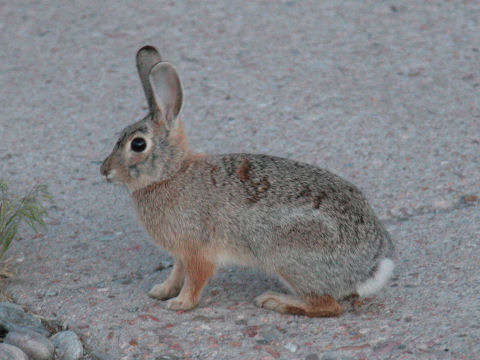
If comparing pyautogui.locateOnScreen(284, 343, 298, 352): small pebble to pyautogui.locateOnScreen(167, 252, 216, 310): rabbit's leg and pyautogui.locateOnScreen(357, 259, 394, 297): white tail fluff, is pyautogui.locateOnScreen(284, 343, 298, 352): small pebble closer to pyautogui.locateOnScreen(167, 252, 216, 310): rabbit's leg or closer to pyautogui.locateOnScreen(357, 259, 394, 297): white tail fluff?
pyautogui.locateOnScreen(357, 259, 394, 297): white tail fluff

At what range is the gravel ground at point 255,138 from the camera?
418 cm

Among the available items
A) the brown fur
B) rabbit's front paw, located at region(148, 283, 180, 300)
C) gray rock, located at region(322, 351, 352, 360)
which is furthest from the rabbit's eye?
gray rock, located at region(322, 351, 352, 360)

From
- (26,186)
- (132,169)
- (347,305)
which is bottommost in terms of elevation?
(347,305)

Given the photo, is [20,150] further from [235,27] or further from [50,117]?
[235,27]

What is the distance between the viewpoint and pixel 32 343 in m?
3.96

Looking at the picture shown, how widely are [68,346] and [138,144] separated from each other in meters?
1.11

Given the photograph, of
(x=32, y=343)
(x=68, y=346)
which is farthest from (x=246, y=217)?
(x=32, y=343)

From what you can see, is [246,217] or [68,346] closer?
[68,346]

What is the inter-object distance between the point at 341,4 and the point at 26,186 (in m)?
4.03

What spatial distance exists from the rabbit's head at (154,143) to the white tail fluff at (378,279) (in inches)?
46.2

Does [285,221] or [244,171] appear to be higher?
[244,171]

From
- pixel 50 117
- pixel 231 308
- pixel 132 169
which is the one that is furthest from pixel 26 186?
pixel 231 308

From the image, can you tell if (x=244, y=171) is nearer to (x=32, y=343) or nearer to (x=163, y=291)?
(x=163, y=291)

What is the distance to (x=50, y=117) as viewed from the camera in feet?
22.2
